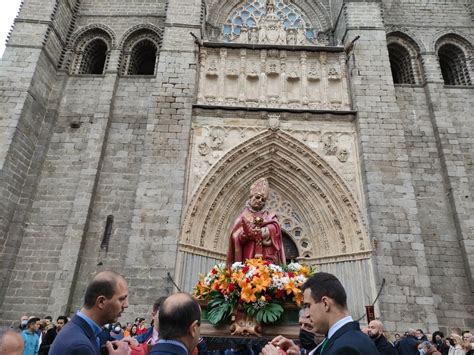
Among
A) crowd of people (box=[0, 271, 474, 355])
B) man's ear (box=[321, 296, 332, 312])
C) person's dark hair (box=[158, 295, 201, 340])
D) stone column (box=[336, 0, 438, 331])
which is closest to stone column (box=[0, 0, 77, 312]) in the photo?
crowd of people (box=[0, 271, 474, 355])

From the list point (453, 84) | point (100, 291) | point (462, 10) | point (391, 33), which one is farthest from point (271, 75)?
point (100, 291)

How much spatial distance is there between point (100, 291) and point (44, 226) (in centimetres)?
1026

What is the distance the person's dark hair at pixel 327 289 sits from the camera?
2396 millimetres

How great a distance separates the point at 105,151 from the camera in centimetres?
1254

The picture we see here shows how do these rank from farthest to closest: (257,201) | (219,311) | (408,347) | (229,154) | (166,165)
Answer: (229,154), (166,165), (257,201), (408,347), (219,311)

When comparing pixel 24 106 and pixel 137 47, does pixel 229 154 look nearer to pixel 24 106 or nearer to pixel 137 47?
pixel 24 106

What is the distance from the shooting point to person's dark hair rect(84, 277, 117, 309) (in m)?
2.41

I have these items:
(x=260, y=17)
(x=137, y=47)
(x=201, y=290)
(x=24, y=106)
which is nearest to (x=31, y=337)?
(x=201, y=290)

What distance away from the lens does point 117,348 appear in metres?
2.31

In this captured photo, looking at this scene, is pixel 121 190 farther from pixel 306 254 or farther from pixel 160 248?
pixel 306 254

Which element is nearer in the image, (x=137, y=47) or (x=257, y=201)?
(x=257, y=201)

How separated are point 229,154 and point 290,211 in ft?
8.69

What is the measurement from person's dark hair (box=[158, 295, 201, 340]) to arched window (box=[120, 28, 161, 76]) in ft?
43.8

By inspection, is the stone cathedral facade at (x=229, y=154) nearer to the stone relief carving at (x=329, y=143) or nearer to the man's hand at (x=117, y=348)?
the stone relief carving at (x=329, y=143)
